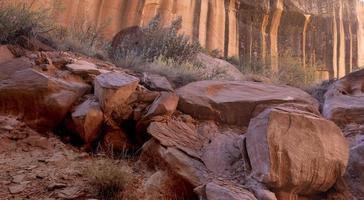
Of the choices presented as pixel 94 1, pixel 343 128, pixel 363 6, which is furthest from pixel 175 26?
pixel 363 6

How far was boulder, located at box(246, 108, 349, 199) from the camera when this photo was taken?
3.19 meters

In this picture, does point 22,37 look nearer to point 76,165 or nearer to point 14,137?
point 14,137

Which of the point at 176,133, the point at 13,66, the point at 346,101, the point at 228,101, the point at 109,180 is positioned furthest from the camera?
the point at 346,101

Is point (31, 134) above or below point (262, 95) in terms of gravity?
below

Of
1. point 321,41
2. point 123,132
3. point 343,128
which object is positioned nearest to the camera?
point 123,132

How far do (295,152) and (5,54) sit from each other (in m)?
3.33

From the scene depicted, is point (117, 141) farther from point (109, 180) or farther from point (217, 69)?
point (217, 69)

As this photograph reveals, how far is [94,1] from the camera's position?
9969 millimetres

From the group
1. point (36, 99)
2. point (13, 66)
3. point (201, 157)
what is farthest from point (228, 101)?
point (13, 66)

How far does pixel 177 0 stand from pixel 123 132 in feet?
26.9

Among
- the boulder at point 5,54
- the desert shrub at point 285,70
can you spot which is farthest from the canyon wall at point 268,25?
the boulder at point 5,54

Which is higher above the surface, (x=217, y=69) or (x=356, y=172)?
(x=217, y=69)

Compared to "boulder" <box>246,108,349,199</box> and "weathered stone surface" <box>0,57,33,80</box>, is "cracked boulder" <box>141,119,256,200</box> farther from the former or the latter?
"weathered stone surface" <box>0,57,33,80</box>

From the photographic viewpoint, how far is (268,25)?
14.0m
